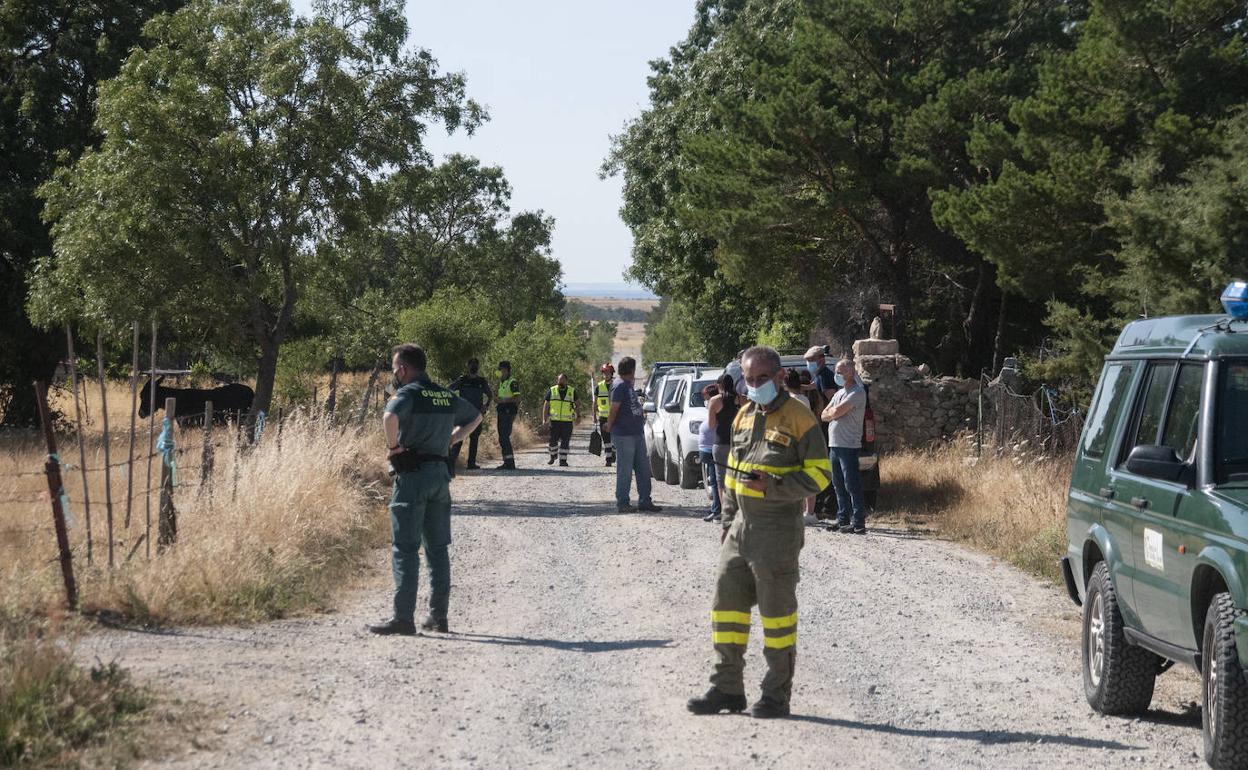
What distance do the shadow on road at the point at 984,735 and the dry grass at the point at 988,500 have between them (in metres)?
5.46

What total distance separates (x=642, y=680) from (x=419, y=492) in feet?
7.40

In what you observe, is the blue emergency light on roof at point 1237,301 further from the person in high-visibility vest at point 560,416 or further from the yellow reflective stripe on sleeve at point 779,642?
the person in high-visibility vest at point 560,416

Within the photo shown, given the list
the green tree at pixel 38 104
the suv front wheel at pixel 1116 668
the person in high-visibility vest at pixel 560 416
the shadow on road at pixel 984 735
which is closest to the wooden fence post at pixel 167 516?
the shadow on road at pixel 984 735

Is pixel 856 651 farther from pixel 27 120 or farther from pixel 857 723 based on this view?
pixel 27 120

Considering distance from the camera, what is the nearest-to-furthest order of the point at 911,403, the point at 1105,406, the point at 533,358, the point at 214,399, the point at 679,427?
the point at 1105,406, the point at 679,427, the point at 911,403, the point at 214,399, the point at 533,358

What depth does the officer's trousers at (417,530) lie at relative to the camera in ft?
30.7

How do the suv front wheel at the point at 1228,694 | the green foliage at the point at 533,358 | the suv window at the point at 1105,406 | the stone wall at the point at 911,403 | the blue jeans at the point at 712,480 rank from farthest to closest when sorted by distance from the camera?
the green foliage at the point at 533,358 → the stone wall at the point at 911,403 → the blue jeans at the point at 712,480 → the suv window at the point at 1105,406 → the suv front wheel at the point at 1228,694

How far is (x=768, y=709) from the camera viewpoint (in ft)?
23.4

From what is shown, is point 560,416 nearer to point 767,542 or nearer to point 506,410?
point 506,410

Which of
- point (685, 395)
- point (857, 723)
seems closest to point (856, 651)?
point (857, 723)

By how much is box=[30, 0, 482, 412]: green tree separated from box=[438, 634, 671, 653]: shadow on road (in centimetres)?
1193

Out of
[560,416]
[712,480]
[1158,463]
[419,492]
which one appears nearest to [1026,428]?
[712,480]

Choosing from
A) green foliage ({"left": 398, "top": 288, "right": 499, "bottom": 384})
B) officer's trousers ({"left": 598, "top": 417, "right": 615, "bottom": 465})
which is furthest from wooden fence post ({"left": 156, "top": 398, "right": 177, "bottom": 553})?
green foliage ({"left": 398, "top": 288, "right": 499, "bottom": 384})

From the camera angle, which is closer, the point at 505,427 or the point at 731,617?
the point at 731,617
